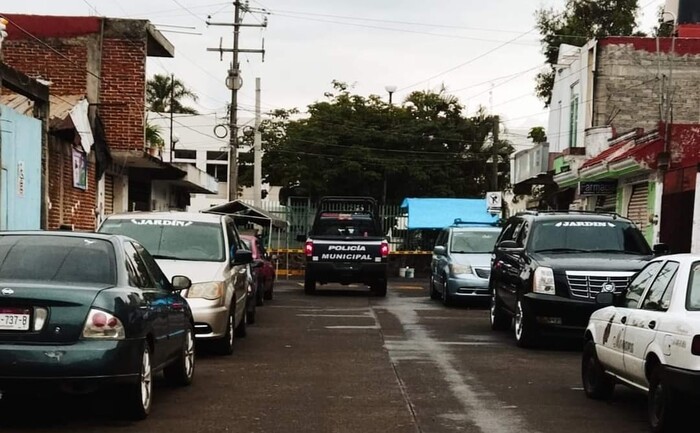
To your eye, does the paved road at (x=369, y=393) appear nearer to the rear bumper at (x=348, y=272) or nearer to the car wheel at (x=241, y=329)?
the car wheel at (x=241, y=329)

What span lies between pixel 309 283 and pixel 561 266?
1323 centimetres

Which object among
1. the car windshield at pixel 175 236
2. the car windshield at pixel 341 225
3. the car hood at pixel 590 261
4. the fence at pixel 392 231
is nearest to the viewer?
the car windshield at pixel 175 236

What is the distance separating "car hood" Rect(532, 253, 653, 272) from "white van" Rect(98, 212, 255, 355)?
13.7ft

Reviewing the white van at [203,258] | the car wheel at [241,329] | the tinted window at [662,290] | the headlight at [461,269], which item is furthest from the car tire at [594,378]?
the headlight at [461,269]

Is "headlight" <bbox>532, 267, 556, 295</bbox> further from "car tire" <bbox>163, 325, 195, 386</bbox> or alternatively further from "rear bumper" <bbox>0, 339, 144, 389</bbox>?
"rear bumper" <bbox>0, 339, 144, 389</bbox>

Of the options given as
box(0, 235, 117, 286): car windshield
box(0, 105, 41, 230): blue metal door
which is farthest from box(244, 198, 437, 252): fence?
box(0, 235, 117, 286): car windshield

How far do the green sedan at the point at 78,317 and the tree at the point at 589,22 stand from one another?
135ft

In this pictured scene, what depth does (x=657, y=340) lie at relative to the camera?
7.92 m

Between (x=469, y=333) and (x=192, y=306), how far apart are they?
19.2 ft

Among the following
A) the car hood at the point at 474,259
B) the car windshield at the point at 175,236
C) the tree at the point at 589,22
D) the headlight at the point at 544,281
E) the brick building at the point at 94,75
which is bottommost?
the car hood at the point at 474,259

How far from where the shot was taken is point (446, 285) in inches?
896

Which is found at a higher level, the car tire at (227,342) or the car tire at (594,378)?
the car tire at (594,378)

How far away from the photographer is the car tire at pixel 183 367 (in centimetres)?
1002

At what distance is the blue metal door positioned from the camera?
58.6 feet
